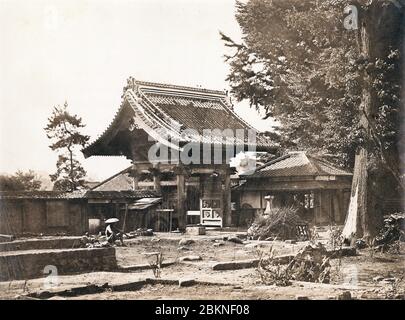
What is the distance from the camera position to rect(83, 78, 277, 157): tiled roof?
1916 cm

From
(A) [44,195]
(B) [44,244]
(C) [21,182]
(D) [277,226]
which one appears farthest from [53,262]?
(D) [277,226]

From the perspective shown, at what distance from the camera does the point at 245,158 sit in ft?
78.5

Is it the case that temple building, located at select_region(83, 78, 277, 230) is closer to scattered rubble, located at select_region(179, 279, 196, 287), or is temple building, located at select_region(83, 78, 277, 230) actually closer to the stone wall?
the stone wall

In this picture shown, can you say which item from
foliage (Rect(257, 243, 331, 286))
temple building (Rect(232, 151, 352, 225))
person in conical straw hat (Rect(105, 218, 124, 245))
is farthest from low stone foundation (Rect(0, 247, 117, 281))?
temple building (Rect(232, 151, 352, 225))

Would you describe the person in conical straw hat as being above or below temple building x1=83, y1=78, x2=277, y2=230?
below

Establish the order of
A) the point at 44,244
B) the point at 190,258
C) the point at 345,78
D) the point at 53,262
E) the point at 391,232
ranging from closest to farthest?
the point at 53,262 → the point at 44,244 → the point at 190,258 → the point at 345,78 → the point at 391,232

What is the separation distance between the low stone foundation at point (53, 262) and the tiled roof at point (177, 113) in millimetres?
7608

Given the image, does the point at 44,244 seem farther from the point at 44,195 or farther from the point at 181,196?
the point at 181,196

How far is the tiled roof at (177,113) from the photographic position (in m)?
19.2

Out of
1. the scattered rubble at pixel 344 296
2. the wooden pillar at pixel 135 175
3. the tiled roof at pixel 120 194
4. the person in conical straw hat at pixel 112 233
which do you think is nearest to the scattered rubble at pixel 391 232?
the scattered rubble at pixel 344 296

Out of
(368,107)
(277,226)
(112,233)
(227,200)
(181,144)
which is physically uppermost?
(368,107)

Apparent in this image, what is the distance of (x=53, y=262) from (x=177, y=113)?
11248 millimetres

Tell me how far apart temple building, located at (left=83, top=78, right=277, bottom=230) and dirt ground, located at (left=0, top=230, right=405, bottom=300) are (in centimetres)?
491

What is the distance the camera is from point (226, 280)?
10.2 m
